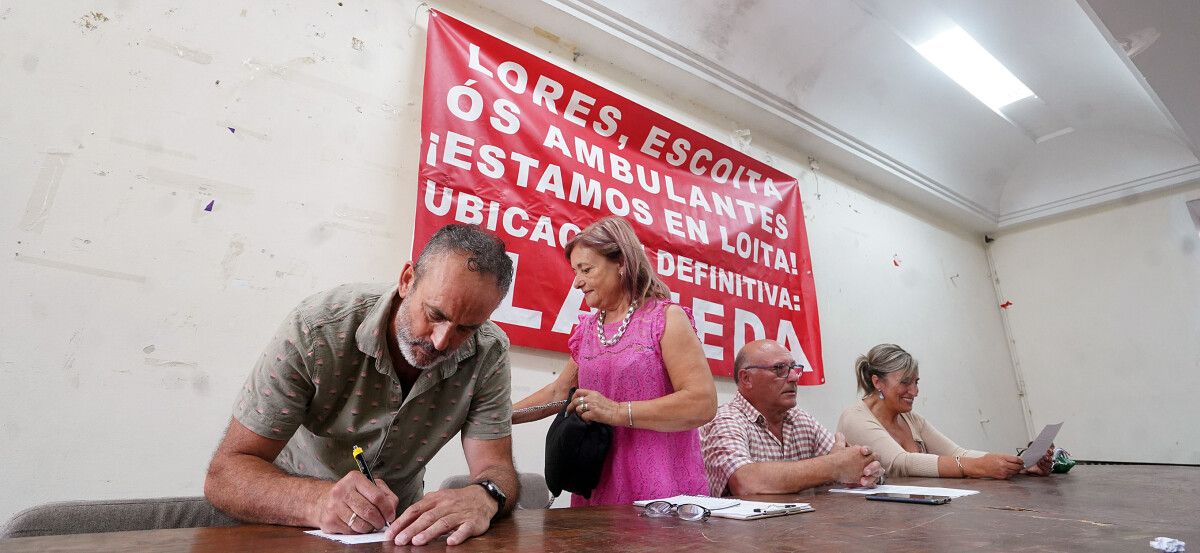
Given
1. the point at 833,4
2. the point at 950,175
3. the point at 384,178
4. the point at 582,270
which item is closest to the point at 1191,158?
the point at 950,175

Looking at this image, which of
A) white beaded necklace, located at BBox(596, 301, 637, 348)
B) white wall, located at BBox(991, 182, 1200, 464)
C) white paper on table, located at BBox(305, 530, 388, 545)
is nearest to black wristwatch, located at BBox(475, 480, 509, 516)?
white paper on table, located at BBox(305, 530, 388, 545)

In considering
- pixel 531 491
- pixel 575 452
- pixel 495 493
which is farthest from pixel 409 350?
pixel 531 491

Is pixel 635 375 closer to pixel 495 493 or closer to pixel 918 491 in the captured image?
pixel 495 493

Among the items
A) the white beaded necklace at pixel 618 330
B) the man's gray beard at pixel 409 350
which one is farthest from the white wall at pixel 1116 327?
the man's gray beard at pixel 409 350

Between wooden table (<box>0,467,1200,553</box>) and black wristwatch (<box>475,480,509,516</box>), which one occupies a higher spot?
black wristwatch (<box>475,480,509,516</box>)

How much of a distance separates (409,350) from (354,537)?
0.40 meters

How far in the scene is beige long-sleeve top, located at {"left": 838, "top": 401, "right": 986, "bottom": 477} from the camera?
2299mm

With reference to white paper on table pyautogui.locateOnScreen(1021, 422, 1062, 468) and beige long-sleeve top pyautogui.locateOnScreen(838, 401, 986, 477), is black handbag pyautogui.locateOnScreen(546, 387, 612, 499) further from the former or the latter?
white paper on table pyautogui.locateOnScreen(1021, 422, 1062, 468)

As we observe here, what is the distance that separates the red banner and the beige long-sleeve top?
61cm

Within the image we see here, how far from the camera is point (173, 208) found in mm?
1736

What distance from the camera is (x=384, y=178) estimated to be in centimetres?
216

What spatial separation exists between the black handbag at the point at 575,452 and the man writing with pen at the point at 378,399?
0.16 meters

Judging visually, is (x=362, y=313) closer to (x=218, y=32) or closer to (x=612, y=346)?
(x=612, y=346)

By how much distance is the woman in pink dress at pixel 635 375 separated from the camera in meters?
1.49
